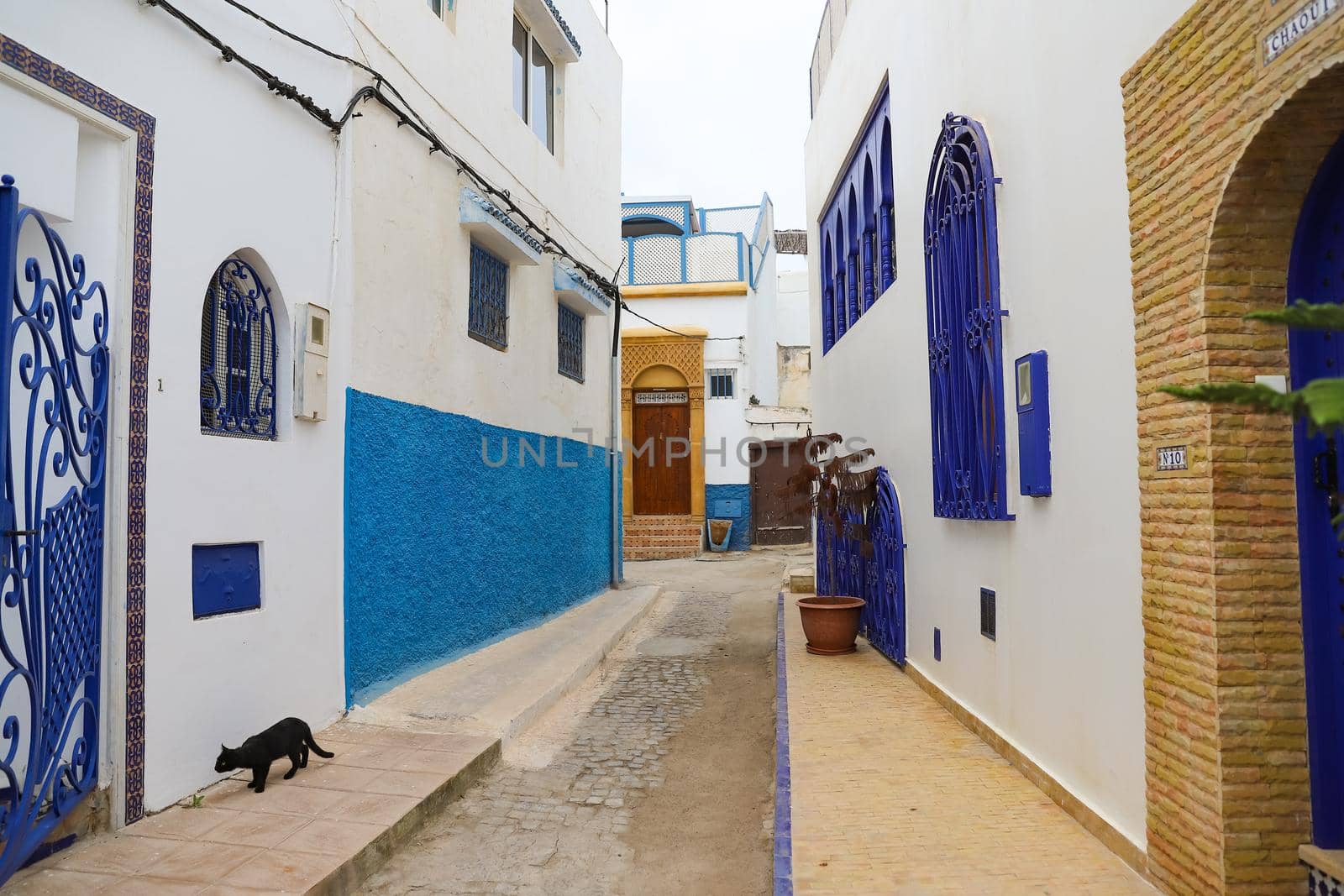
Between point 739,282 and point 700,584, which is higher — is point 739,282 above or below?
above

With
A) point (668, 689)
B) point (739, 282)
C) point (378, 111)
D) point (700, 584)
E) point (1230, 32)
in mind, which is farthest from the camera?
point (739, 282)

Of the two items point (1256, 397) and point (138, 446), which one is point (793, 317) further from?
point (1256, 397)

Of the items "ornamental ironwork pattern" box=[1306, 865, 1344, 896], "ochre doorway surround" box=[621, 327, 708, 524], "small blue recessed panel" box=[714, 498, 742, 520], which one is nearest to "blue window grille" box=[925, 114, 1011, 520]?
"ornamental ironwork pattern" box=[1306, 865, 1344, 896]

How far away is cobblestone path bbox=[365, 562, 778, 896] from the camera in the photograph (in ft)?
12.1

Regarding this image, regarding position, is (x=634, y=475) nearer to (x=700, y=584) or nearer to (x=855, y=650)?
(x=700, y=584)

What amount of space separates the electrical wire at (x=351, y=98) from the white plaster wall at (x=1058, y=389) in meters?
3.21

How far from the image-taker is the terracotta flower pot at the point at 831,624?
24.4 feet

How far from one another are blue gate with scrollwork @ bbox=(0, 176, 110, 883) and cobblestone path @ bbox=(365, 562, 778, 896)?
117 cm

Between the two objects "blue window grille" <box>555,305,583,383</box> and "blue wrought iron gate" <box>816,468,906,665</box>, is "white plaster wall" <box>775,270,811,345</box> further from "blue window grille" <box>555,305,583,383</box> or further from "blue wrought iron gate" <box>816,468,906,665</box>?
"blue wrought iron gate" <box>816,468,906,665</box>

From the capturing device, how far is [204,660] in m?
4.09

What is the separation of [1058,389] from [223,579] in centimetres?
367

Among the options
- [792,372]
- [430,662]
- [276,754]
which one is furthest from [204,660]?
[792,372]

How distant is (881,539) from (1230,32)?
5.23 metres

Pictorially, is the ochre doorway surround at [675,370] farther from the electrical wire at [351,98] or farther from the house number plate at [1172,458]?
the house number plate at [1172,458]
